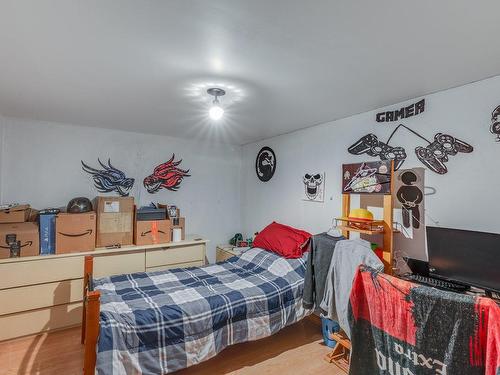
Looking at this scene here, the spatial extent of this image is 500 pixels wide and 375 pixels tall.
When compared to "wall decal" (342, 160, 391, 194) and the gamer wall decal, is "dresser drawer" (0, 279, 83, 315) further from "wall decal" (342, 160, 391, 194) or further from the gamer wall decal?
the gamer wall decal

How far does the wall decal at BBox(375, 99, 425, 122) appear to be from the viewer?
234cm

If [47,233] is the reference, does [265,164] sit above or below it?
above

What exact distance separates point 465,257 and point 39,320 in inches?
155

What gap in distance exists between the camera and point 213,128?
12.2ft

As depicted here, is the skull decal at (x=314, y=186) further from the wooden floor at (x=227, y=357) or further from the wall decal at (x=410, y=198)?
the wooden floor at (x=227, y=357)

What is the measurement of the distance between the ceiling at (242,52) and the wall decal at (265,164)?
1.38m

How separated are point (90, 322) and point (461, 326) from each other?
204 cm

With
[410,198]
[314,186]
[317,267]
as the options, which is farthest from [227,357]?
[410,198]

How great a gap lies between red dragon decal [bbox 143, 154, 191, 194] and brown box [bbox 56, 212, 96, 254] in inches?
37.6

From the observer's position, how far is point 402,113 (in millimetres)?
2469

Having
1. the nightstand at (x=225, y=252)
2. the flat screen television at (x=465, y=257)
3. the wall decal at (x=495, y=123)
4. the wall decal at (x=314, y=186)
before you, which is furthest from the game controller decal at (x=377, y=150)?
the nightstand at (x=225, y=252)

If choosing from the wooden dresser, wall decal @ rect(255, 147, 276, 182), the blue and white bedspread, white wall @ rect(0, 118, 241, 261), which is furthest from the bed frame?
wall decal @ rect(255, 147, 276, 182)

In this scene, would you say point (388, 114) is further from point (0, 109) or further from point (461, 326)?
point (0, 109)

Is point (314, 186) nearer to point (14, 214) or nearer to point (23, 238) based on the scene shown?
point (23, 238)
